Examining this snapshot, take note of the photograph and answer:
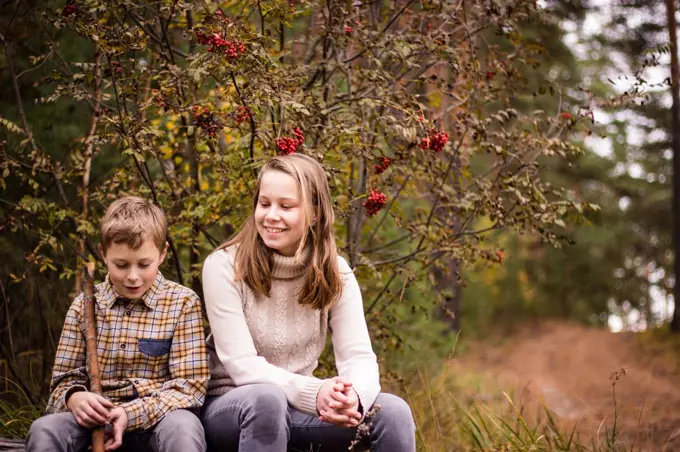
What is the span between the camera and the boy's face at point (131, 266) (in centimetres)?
268

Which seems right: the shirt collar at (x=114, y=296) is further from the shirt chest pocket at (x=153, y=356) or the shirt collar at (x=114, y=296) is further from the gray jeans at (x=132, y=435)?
the gray jeans at (x=132, y=435)

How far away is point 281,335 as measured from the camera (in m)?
2.91

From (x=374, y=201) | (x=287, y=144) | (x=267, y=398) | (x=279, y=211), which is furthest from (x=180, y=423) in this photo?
(x=374, y=201)

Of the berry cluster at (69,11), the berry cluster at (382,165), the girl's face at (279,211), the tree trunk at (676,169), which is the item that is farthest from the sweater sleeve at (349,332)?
the tree trunk at (676,169)

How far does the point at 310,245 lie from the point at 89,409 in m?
1.06

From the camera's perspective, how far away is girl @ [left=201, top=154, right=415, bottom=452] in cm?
263

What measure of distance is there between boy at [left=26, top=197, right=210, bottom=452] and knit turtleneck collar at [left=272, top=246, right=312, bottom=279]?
→ 13.7 inches

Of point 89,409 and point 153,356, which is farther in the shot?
point 153,356

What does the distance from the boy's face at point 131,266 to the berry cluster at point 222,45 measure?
784 millimetres

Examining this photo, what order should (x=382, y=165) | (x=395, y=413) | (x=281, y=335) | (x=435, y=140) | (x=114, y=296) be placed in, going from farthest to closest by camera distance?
(x=382, y=165) < (x=435, y=140) < (x=281, y=335) < (x=114, y=296) < (x=395, y=413)

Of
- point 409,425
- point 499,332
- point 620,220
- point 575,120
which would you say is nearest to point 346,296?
point 409,425

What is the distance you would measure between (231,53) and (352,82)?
1.27 metres

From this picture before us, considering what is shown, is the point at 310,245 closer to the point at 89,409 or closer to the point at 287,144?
the point at 287,144

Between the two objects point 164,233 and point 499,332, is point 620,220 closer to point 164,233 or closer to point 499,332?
point 499,332
